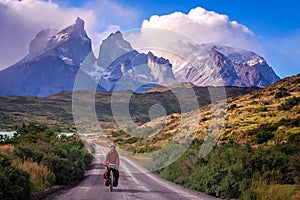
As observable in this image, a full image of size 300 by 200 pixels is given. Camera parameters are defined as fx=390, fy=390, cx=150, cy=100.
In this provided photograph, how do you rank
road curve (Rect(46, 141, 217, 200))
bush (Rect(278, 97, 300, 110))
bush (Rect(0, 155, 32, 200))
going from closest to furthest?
bush (Rect(0, 155, 32, 200)) < road curve (Rect(46, 141, 217, 200)) < bush (Rect(278, 97, 300, 110))

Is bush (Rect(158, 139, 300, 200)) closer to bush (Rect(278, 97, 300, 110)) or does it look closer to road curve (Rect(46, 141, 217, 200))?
road curve (Rect(46, 141, 217, 200))

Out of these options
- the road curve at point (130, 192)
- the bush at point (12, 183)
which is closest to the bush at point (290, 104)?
the road curve at point (130, 192)

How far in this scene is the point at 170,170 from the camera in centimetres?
3089

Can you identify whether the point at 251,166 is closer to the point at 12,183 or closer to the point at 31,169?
the point at 31,169

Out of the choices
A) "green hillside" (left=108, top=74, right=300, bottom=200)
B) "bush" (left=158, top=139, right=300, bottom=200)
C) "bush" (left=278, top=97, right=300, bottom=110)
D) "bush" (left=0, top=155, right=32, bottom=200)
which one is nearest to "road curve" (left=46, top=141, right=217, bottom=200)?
"bush" (left=158, top=139, right=300, bottom=200)

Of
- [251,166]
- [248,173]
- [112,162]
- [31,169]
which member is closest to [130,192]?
[112,162]

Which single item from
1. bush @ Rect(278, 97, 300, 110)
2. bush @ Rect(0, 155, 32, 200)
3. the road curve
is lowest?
the road curve

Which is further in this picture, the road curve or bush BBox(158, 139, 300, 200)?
bush BBox(158, 139, 300, 200)

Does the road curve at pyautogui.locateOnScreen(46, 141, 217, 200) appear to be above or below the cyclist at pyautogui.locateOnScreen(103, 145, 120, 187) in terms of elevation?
below

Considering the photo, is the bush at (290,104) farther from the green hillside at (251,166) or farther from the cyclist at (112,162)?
the cyclist at (112,162)

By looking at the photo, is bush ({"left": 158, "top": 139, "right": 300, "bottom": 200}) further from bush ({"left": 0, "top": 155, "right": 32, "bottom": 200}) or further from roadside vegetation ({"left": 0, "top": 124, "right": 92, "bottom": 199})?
bush ({"left": 0, "top": 155, "right": 32, "bottom": 200})

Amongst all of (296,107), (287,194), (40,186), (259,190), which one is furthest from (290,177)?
(296,107)

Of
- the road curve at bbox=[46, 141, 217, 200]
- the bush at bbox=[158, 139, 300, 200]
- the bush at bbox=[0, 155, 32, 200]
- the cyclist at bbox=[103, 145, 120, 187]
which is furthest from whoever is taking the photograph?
the cyclist at bbox=[103, 145, 120, 187]

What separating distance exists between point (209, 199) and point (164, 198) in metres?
2.07
